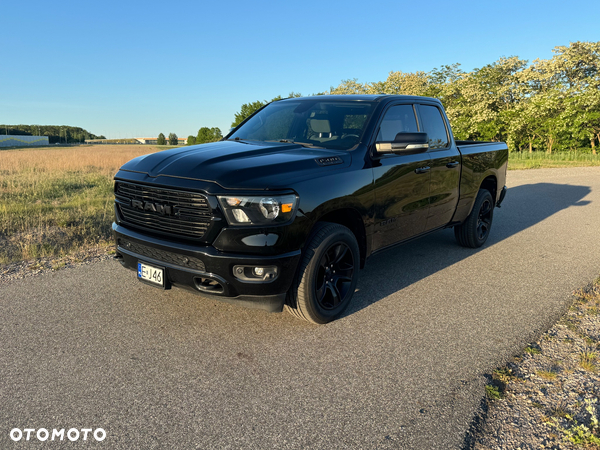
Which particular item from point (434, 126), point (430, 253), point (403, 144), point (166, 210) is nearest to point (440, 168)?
point (434, 126)

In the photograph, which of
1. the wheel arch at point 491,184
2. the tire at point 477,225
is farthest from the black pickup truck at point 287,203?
the wheel arch at point 491,184

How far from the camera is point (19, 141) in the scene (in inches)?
3706

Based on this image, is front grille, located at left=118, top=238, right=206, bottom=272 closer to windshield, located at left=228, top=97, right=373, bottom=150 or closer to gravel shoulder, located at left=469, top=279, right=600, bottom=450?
windshield, located at left=228, top=97, right=373, bottom=150

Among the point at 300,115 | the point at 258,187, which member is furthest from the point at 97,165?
the point at 258,187

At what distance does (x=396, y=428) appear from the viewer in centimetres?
251

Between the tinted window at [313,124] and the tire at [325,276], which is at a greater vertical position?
the tinted window at [313,124]

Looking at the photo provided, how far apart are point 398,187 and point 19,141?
10892 centimetres

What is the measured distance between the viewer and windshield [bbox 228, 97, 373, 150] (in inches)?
173

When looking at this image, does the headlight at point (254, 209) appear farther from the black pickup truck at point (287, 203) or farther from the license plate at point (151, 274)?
the license plate at point (151, 274)

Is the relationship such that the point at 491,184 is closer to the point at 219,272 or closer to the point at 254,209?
the point at 254,209

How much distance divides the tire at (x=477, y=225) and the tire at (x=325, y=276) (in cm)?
296

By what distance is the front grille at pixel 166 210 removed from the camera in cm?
332

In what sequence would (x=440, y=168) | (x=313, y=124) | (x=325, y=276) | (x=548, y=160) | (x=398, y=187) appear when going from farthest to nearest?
1. (x=548, y=160)
2. (x=440, y=168)
3. (x=313, y=124)
4. (x=398, y=187)
5. (x=325, y=276)

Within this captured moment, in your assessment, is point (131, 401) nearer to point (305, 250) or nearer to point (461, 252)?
point (305, 250)
